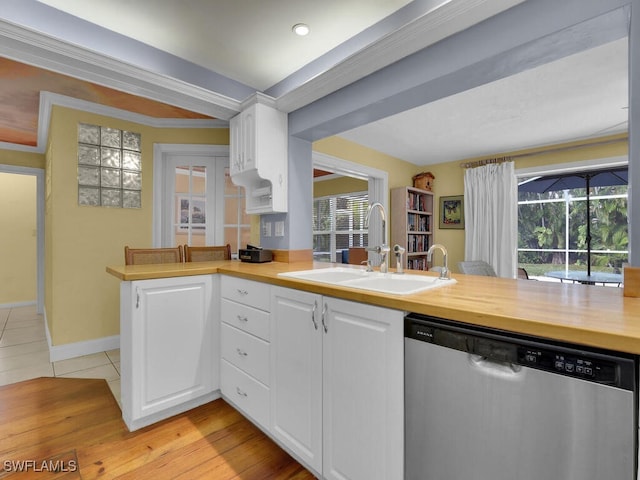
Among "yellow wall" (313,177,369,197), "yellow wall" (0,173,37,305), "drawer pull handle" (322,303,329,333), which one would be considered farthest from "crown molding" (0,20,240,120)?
"yellow wall" (0,173,37,305)

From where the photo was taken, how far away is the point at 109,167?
3.14m

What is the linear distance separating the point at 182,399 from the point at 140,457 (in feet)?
1.24

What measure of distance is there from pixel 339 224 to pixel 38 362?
4.78 m

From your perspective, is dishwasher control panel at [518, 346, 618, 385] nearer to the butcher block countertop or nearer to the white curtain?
the butcher block countertop

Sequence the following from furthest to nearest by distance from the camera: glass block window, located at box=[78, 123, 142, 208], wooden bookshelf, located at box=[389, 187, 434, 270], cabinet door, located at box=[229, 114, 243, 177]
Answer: wooden bookshelf, located at box=[389, 187, 434, 270]
glass block window, located at box=[78, 123, 142, 208]
cabinet door, located at box=[229, 114, 243, 177]

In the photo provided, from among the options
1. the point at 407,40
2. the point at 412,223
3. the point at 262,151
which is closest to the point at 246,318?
the point at 262,151

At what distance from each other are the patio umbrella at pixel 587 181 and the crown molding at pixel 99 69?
488cm

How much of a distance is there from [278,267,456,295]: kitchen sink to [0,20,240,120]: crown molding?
1542 millimetres

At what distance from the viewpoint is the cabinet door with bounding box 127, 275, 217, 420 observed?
178 centimetres

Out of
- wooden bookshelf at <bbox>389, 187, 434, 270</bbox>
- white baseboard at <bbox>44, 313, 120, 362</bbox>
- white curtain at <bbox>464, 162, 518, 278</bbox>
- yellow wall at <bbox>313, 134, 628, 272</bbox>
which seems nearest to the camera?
white baseboard at <bbox>44, 313, 120, 362</bbox>

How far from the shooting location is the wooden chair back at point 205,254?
2504 millimetres

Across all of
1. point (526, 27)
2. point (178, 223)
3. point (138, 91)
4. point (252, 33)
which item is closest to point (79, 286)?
point (178, 223)

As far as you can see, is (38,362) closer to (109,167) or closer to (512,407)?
(109,167)

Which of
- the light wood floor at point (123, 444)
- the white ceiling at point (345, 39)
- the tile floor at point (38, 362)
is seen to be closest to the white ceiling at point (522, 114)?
the white ceiling at point (345, 39)
